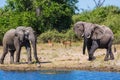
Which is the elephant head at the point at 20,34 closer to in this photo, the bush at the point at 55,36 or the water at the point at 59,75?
the water at the point at 59,75

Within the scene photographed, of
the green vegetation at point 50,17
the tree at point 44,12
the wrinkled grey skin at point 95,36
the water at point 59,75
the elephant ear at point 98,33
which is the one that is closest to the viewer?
the water at point 59,75

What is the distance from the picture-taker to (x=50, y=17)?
57.0m

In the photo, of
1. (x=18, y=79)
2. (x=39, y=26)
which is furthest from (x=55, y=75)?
(x=39, y=26)

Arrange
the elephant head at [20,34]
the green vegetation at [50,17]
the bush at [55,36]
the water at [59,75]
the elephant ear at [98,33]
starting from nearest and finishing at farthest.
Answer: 1. the water at [59,75]
2. the elephant head at [20,34]
3. the elephant ear at [98,33]
4. the bush at [55,36]
5. the green vegetation at [50,17]

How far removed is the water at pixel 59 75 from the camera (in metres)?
25.1

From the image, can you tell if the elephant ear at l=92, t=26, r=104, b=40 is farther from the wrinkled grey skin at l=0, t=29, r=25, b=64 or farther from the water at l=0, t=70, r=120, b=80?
the wrinkled grey skin at l=0, t=29, r=25, b=64

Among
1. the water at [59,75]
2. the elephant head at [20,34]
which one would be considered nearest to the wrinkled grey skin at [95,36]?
the elephant head at [20,34]

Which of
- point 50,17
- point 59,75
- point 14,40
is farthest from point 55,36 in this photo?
point 59,75

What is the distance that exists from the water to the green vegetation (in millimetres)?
25134

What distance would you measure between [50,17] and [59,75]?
3104 centimetres

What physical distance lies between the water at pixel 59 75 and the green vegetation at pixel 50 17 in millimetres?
25134

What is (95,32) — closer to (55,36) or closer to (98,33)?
(98,33)

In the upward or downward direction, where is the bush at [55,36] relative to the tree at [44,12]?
downward

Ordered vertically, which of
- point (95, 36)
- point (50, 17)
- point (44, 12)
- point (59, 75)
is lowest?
point (59, 75)
